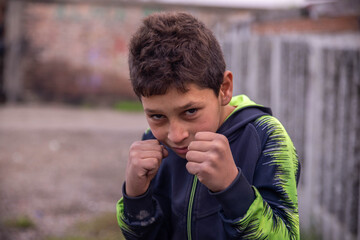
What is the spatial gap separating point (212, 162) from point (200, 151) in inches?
2.0

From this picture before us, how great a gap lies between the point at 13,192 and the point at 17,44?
8.88 metres

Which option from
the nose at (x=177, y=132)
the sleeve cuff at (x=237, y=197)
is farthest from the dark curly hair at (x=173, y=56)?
the sleeve cuff at (x=237, y=197)

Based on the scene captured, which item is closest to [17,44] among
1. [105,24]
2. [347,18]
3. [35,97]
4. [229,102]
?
[35,97]

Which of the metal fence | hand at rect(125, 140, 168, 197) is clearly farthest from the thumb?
the metal fence

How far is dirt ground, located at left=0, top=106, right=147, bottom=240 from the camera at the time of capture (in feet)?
16.3

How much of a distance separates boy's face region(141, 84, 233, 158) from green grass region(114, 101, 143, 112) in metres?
11.8

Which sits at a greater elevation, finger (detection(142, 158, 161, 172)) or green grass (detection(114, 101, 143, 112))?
finger (detection(142, 158, 161, 172))

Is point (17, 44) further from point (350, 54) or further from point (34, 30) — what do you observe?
point (350, 54)

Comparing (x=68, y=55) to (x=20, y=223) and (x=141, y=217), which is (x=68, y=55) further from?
(x=141, y=217)

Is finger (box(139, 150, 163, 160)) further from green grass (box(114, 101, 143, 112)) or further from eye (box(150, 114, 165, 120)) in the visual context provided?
green grass (box(114, 101, 143, 112))

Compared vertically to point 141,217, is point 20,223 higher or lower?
lower

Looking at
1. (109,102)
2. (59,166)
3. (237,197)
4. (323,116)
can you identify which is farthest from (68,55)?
(237,197)

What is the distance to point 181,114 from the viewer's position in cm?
155

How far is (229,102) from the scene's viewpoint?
1760mm
